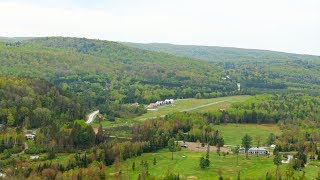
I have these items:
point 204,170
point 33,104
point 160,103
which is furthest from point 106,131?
point 160,103

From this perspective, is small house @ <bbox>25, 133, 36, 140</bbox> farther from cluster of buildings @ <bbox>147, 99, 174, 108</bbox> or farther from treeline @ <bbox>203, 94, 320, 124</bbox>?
cluster of buildings @ <bbox>147, 99, 174, 108</bbox>

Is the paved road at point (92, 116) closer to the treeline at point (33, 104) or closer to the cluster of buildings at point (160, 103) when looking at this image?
the treeline at point (33, 104)

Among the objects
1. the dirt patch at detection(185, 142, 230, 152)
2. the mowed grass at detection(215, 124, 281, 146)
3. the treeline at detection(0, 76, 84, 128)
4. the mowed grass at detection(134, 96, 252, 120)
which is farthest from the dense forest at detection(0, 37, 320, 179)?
the mowed grass at detection(134, 96, 252, 120)

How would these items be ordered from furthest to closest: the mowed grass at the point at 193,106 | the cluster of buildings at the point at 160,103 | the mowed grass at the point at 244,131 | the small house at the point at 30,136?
1. the cluster of buildings at the point at 160,103
2. the mowed grass at the point at 193,106
3. the mowed grass at the point at 244,131
4. the small house at the point at 30,136

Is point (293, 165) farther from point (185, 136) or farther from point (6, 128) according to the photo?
point (6, 128)

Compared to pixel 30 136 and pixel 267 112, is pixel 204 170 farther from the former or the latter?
pixel 267 112

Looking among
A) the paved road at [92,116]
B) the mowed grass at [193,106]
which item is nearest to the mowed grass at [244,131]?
the mowed grass at [193,106]
